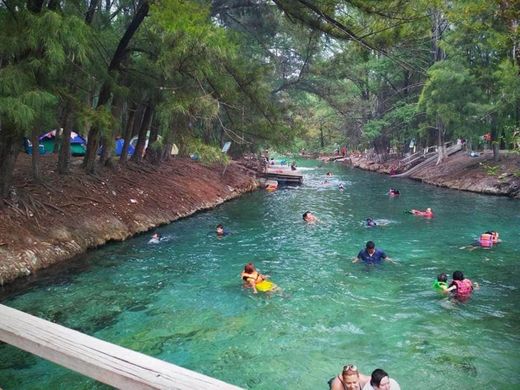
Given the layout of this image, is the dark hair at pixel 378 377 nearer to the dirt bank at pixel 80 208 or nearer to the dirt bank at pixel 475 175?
the dirt bank at pixel 80 208

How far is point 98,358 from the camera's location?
3.34 metres

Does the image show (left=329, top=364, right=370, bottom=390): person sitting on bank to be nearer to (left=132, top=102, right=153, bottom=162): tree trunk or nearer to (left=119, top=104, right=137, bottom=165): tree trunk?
(left=132, top=102, right=153, bottom=162): tree trunk

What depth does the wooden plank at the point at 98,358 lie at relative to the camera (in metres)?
3.02

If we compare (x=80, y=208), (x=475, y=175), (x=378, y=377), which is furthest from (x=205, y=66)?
(x=475, y=175)

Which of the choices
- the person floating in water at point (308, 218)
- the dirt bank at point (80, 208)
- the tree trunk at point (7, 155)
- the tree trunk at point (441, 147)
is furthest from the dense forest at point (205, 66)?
the tree trunk at point (441, 147)

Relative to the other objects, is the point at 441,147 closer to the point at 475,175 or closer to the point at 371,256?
the point at 475,175

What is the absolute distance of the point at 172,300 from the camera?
37.7ft

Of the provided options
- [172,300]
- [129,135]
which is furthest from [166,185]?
[172,300]

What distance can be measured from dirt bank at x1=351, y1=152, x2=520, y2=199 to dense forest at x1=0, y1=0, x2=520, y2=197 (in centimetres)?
279

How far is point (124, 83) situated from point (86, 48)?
27.4ft

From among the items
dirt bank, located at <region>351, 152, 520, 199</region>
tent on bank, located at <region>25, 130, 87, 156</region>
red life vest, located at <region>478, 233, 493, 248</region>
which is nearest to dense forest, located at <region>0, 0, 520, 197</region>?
dirt bank, located at <region>351, 152, 520, 199</region>

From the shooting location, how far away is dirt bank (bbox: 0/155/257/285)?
13258 mm

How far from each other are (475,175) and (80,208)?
2797cm

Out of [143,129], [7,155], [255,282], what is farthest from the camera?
[143,129]
